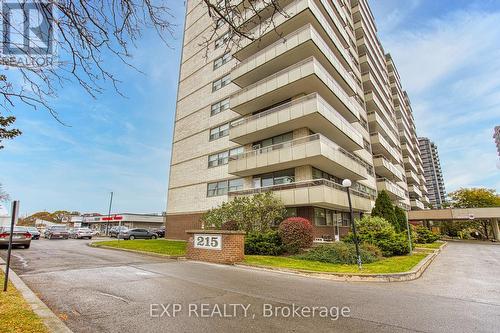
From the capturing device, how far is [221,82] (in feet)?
97.3

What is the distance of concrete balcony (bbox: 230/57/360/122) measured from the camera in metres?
20.3

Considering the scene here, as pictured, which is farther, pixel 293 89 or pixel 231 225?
pixel 293 89

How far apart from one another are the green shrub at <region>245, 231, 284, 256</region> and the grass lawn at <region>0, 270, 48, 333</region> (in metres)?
11.6

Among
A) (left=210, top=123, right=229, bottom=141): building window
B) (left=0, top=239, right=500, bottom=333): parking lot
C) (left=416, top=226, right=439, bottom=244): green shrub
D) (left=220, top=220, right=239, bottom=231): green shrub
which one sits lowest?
(left=0, top=239, right=500, bottom=333): parking lot

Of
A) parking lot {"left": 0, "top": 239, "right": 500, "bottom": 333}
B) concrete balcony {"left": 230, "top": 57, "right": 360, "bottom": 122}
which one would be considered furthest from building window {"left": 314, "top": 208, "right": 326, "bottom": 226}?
parking lot {"left": 0, "top": 239, "right": 500, "bottom": 333}

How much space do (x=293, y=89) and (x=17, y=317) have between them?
2040 cm

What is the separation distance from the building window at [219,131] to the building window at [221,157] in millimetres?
1883

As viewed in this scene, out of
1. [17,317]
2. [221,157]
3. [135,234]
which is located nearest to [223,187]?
[221,157]

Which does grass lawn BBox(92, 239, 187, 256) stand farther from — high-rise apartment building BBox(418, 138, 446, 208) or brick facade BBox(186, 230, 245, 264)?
high-rise apartment building BBox(418, 138, 446, 208)

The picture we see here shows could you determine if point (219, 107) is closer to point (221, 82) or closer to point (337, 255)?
point (221, 82)

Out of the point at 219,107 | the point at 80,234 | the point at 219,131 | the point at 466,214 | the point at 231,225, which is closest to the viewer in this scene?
the point at 231,225

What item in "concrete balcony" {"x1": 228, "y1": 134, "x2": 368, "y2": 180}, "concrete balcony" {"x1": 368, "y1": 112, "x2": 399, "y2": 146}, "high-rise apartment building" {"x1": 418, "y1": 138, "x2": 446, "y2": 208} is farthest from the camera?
"high-rise apartment building" {"x1": 418, "y1": 138, "x2": 446, "y2": 208}

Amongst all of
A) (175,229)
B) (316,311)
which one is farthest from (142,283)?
(175,229)

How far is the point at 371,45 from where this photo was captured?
41969 millimetres
